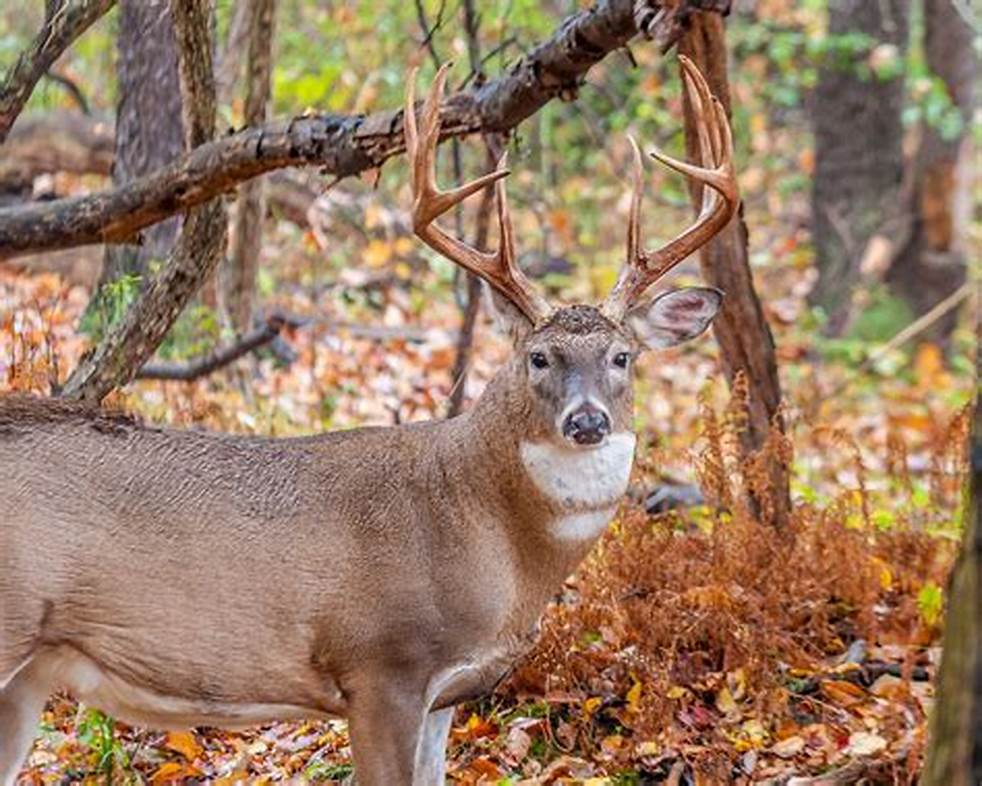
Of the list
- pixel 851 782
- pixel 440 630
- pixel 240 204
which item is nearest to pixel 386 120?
pixel 440 630

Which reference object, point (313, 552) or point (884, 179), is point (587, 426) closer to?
point (313, 552)

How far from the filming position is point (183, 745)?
6.61 m

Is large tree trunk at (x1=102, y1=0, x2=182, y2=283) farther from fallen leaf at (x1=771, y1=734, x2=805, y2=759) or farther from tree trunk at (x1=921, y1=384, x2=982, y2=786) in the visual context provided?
tree trunk at (x1=921, y1=384, x2=982, y2=786)

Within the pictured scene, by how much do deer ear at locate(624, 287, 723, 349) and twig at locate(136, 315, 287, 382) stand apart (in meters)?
2.94

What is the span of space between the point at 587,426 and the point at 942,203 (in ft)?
39.5

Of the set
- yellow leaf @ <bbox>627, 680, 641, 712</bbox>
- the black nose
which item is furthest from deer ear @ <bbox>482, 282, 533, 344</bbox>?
yellow leaf @ <bbox>627, 680, 641, 712</bbox>

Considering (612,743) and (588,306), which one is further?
(612,743)

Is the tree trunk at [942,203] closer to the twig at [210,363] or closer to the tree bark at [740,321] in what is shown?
the tree bark at [740,321]

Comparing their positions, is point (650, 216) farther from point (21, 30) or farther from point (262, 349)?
point (262, 349)

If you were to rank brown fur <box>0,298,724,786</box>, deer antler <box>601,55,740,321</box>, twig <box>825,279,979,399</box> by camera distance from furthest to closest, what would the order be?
twig <box>825,279,979,399</box>, deer antler <box>601,55,740,321</box>, brown fur <box>0,298,724,786</box>

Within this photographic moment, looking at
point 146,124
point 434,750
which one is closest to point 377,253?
point 146,124

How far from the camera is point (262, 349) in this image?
11.5 m

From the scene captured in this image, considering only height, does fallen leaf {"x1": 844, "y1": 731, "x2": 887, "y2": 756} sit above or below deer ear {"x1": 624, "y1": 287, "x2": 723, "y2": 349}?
below

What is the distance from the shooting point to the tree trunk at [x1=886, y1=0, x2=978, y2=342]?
16.4 meters
